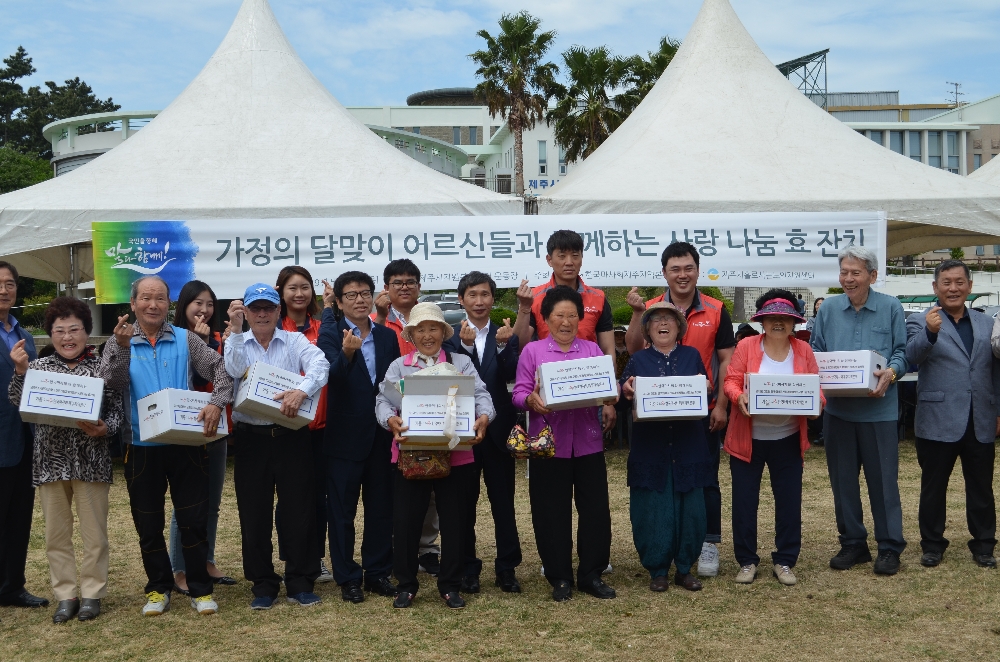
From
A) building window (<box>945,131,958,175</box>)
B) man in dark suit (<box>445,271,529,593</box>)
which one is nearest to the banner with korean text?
man in dark suit (<box>445,271,529,593</box>)

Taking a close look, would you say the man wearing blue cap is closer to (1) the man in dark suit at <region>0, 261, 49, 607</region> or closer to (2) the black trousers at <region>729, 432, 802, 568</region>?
(1) the man in dark suit at <region>0, 261, 49, 607</region>

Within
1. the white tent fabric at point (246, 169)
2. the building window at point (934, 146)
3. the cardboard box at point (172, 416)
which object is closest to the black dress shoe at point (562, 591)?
the cardboard box at point (172, 416)

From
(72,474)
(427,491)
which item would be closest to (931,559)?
(427,491)

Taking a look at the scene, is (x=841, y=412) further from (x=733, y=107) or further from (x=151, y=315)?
(x=733, y=107)

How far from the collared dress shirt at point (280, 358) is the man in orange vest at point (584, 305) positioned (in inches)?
43.9

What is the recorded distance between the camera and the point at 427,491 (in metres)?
4.35

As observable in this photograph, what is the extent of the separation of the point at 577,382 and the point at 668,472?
2.49ft

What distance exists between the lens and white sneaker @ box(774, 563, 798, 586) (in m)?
4.58

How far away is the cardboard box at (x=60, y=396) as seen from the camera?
3.94 m

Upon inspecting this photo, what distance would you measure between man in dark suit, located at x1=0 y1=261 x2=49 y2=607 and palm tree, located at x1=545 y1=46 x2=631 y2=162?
24363 mm

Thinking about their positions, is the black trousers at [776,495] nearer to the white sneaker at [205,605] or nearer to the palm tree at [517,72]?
the white sneaker at [205,605]

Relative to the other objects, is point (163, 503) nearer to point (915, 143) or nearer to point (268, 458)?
point (268, 458)

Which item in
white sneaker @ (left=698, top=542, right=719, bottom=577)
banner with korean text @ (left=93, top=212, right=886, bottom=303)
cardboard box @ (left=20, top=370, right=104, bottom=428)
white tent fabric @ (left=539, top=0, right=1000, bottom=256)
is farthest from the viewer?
white tent fabric @ (left=539, top=0, right=1000, bottom=256)

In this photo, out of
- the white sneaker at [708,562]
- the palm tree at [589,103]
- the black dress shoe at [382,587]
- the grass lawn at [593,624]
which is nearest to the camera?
the grass lawn at [593,624]
